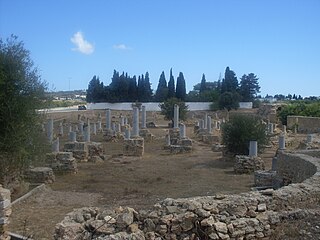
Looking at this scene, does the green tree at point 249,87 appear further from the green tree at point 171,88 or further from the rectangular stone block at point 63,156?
the rectangular stone block at point 63,156

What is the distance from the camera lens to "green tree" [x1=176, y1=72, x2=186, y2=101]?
267 feet

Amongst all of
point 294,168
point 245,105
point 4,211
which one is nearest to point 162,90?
point 245,105

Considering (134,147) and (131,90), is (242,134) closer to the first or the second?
(134,147)

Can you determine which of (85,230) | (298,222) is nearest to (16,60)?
(85,230)

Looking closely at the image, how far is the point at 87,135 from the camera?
2688cm

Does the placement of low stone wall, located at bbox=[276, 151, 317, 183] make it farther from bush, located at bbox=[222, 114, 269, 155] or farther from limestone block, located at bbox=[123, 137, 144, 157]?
limestone block, located at bbox=[123, 137, 144, 157]

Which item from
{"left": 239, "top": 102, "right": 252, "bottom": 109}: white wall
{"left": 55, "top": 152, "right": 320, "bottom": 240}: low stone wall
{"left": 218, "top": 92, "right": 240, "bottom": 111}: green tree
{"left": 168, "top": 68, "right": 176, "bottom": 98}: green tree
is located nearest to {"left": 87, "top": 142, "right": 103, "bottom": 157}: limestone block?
{"left": 55, "top": 152, "right": 320, "bottom": 240}: low stone wall

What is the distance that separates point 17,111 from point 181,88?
6991 cm

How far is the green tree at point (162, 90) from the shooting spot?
3301 inches

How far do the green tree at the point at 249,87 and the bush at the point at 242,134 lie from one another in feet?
197

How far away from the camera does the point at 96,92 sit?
8619 centimetres

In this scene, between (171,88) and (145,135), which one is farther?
(171,88)

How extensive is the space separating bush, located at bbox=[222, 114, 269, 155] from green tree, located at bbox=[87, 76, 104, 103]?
64.7 m

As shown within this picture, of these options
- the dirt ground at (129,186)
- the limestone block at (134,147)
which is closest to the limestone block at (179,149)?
the dirt ground at (129,186)
